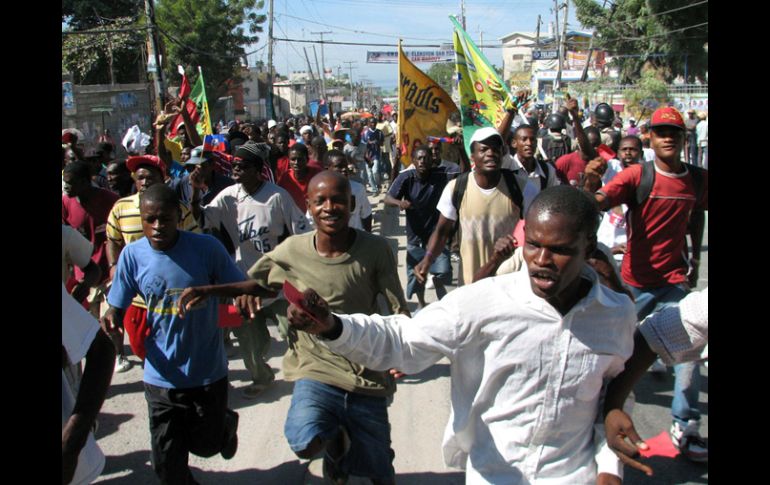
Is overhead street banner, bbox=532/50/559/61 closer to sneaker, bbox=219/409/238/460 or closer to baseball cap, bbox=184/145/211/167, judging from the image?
baseball cap, bbox=184/145/211/167

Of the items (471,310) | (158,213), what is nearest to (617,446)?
(471,310)

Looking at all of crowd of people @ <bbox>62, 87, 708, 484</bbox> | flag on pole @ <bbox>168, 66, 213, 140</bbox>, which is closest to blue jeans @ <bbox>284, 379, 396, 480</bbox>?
crowd of people @ <bbox>62, 87, 708, 484</bbox>

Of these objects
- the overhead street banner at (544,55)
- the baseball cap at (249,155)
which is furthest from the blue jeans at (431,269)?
the overhead street banner at (544,55)

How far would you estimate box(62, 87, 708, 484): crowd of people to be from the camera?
2.37 m

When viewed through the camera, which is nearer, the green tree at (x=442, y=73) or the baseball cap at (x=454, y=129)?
the baseball cap at (x=454, y=129)

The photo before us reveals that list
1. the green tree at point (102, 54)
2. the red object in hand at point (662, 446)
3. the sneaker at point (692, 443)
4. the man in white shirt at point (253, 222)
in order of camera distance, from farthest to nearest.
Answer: the green tree at point (102, 54) < the man in white shirt at point (253, 222) < the red object in hand at point (662, 446) < the sneaker at point (692, 443)

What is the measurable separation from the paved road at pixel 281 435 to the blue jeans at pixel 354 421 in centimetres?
74

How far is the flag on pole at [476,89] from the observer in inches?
285

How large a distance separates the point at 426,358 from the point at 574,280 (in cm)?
59

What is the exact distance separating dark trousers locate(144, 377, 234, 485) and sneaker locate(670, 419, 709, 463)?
270 centimetres

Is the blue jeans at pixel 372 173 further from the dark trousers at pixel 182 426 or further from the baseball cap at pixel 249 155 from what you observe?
the dark trousers at pixel 182 426

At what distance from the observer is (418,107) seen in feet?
27.0

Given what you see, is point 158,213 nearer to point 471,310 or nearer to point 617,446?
point 471,310

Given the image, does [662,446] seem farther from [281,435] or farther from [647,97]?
[647,97]
